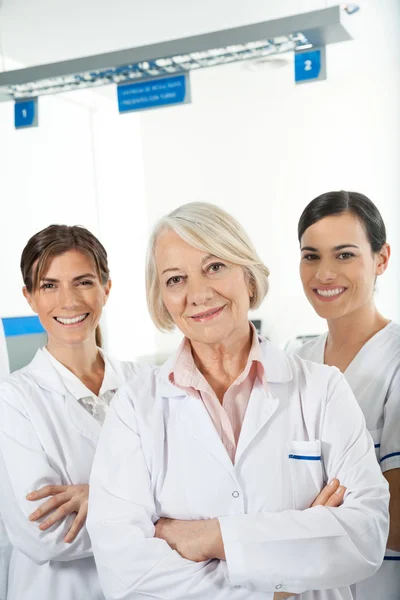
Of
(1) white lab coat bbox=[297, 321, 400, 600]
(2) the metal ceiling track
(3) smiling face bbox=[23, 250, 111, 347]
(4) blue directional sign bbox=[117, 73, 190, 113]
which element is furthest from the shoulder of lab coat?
(4) blue directional sign bbox=[117, 73, 190, 113]

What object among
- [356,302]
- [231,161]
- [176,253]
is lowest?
[356,302]

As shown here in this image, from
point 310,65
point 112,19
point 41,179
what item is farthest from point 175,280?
point 41,179

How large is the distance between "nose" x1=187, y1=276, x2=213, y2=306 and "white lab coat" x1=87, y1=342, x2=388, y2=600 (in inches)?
7.0

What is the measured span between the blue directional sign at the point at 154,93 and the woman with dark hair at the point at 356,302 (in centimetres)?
190

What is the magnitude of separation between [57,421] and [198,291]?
0.69 meters

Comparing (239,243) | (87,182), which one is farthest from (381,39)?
(239,243)

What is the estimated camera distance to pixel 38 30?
4.91 metres

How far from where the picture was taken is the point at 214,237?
167 cm

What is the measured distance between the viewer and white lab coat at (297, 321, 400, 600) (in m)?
1.96

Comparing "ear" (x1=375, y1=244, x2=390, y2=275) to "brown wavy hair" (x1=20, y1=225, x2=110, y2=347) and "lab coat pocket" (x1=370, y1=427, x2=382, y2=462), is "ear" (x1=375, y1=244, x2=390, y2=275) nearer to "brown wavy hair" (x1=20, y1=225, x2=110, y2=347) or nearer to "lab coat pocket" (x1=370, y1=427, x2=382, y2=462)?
"lab coat pocket" (x1=370, y1=427, x2=382, y2=462)

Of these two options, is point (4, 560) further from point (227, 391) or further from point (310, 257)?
point (310, 257)

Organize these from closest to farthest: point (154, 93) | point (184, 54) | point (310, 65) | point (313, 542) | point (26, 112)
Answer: point (313, 542)
point (184, 54)
point (310, 65)
point (154, 93)
point (26, 112)

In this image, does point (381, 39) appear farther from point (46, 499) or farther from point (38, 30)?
point (46, 499)

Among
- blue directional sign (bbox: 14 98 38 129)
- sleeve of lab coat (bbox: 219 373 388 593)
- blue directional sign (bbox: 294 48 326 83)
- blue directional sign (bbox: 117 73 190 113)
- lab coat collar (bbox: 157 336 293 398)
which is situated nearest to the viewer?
sleeve of lab coat (bbox: 219 373 388 593)
